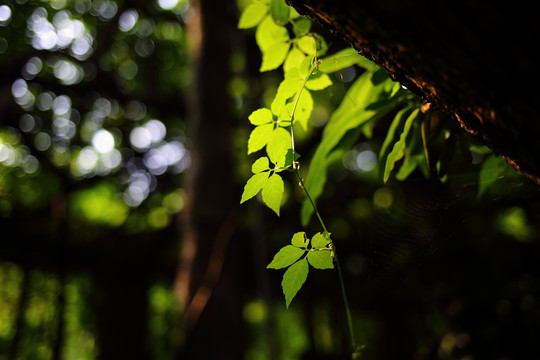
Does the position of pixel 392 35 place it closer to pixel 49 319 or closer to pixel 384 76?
pixel 384 76

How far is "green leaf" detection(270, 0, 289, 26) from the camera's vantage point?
0.45 metres

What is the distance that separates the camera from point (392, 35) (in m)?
0.25

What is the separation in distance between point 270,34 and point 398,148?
25cm

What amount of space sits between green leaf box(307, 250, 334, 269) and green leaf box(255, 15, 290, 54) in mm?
301

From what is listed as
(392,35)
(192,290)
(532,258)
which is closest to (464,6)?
(392,35)

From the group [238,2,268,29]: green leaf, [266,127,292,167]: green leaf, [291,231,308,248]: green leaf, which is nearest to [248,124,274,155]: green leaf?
[266,127,292,167]: green leaf

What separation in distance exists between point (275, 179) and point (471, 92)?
0.19 metres

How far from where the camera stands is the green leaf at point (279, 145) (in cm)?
39

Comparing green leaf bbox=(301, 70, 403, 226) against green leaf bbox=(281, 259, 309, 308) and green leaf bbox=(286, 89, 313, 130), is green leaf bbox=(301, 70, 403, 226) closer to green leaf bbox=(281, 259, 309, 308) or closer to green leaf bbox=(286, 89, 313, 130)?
green leaf bbox=(286, 89, 313, 130)

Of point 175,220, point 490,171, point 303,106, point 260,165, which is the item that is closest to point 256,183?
point 260,165

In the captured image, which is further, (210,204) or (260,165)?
(210,204)

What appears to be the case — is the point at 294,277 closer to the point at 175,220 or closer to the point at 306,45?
the point at 306,45

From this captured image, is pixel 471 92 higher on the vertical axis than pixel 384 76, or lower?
lower

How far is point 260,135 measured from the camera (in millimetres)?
420
